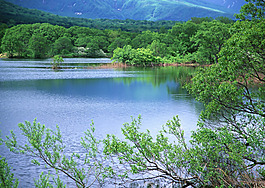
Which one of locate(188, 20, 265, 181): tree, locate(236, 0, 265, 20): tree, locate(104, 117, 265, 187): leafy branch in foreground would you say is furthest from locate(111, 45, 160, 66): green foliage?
locate(104, 117, 265, 187): leafy branch in foreground

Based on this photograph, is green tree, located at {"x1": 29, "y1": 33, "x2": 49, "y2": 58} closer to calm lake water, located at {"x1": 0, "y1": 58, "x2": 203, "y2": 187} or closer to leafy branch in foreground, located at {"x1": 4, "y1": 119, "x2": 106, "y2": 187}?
calm lake water, located at {"x1": 0, "y1": 58, "x2": 203, "y2": 187}

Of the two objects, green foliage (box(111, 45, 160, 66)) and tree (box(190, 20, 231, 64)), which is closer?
tree (box(190, 20, 231, 64))

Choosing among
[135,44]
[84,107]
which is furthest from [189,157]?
[135,44]

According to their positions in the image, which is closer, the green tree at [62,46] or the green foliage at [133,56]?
the green foliage at [133,56]

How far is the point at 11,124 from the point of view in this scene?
627 inches

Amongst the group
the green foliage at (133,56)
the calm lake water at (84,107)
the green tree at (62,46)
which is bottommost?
the calm lake water at (84,107)

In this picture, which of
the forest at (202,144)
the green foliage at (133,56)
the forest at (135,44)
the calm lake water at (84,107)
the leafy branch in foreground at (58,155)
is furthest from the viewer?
the green foliage at (133,56)

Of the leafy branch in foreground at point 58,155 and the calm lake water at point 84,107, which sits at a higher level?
the leafy branch in foreground at point 58,155

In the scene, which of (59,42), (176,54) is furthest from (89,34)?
(176,54)

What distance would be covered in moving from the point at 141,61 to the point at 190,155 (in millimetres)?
55395

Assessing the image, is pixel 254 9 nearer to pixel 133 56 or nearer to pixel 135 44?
pixel 133 56

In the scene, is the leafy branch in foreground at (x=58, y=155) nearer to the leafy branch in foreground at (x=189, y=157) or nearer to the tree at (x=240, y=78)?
the leafy branch in foreground at (x=189, y=157)

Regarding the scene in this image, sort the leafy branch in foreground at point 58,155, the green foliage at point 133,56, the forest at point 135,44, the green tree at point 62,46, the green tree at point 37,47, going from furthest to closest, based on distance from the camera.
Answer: the green tree at point 62,46 → the green tree at point 37,47 → the green foliage at point 133,56 → the forest at point 135,44 → the leafy branch in foreground at point 58,155

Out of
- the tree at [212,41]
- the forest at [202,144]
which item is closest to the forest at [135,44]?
the tree at [212,41]
